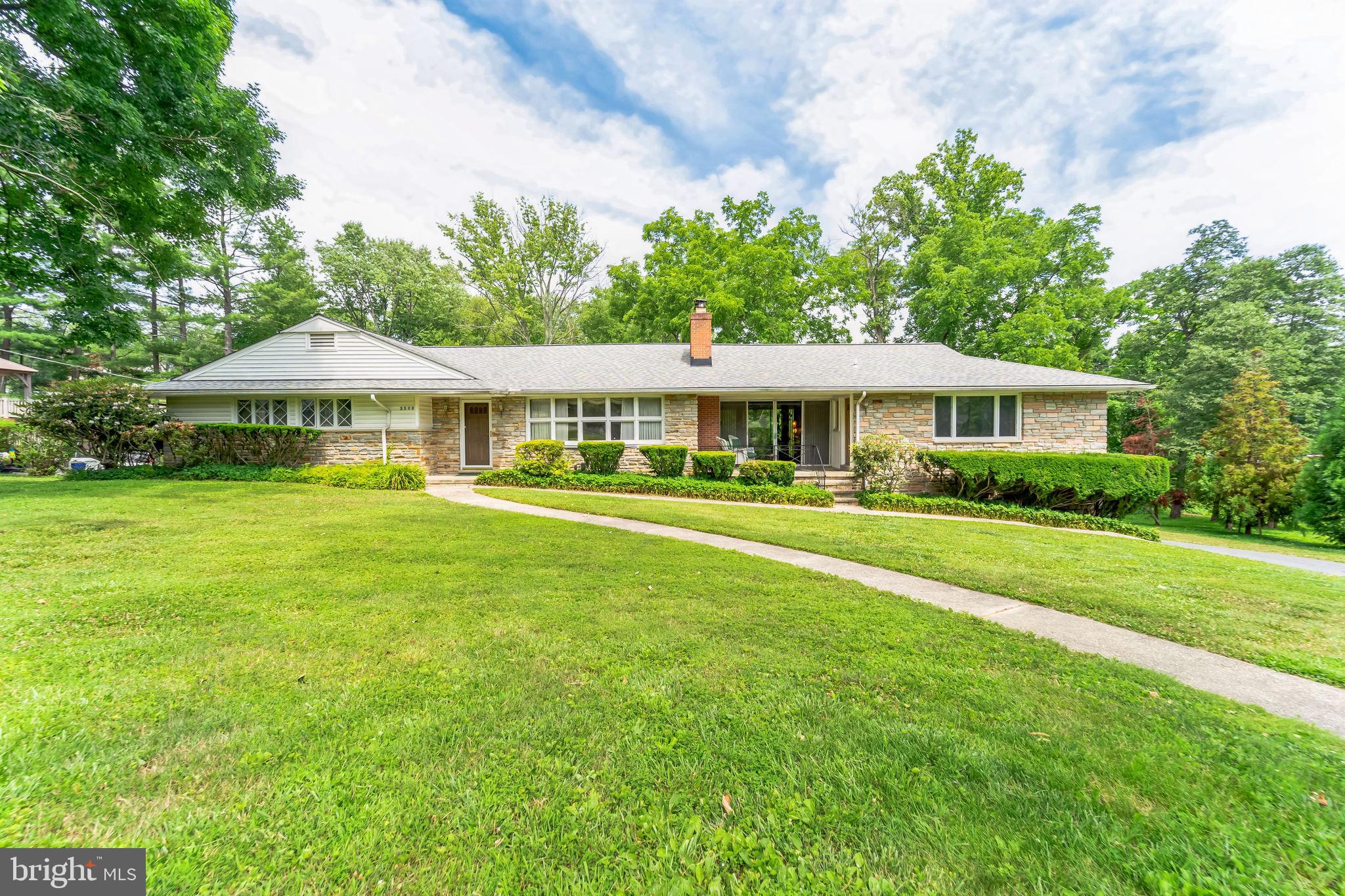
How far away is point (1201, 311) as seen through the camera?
74.1 ft

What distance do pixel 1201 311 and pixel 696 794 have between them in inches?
1317

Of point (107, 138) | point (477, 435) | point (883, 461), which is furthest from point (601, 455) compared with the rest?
point (107, 138)

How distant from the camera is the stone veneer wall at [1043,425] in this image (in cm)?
1260

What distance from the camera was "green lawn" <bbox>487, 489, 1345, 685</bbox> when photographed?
3.72 metres

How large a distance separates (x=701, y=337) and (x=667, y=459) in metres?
4.90

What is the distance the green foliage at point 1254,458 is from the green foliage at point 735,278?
1544 cm

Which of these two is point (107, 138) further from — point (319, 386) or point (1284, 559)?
point (1284, 559)

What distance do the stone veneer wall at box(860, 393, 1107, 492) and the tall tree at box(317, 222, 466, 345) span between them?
2593cm

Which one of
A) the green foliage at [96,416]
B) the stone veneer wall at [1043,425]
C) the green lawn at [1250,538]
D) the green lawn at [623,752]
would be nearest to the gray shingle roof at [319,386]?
the green foliage at [96,416]

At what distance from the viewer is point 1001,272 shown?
21.2 metres

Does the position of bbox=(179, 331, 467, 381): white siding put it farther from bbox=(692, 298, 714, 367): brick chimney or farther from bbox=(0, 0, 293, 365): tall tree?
bbox=(692, 298, 714, 367): brick chimney

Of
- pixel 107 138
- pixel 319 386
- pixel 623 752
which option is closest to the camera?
pixel 623 752

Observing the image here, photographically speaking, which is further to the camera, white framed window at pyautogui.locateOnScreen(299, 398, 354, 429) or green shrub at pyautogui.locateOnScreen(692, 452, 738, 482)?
white framed window at pyautogui.locateOnScreen(299, 398, 354, 429)

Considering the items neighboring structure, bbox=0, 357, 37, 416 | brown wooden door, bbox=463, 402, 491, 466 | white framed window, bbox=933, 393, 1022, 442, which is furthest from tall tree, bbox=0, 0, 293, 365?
neighboring structure, bbox=0, 357, 37, 416
